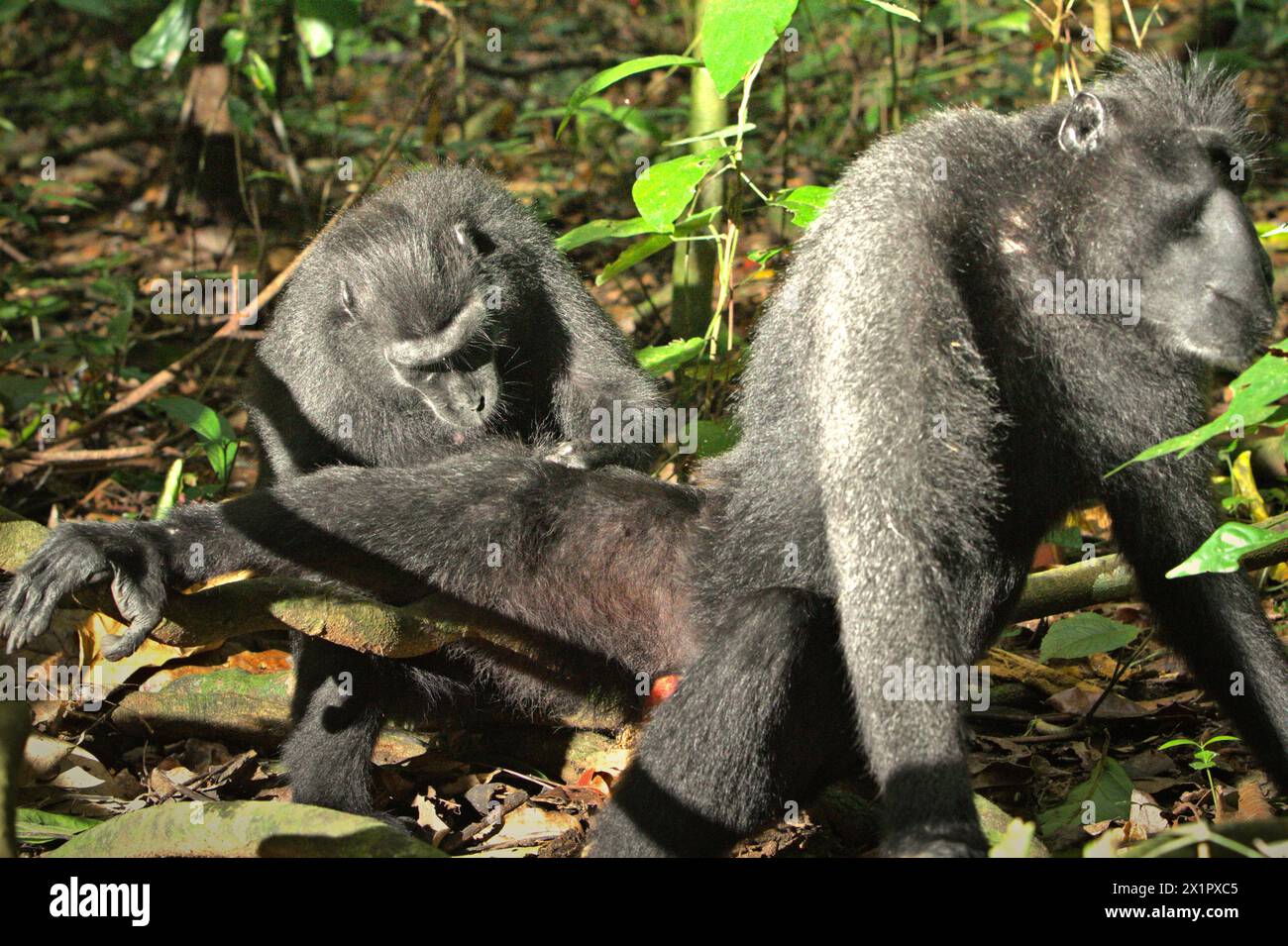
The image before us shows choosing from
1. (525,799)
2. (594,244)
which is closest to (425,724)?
(525,799)

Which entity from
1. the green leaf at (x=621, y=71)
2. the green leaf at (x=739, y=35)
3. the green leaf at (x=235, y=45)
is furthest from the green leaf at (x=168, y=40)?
the green leaf at (x=739, y=35)

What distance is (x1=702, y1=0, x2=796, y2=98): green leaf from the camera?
482 cm

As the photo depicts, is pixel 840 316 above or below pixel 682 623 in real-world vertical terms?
above

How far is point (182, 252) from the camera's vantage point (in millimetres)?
10398

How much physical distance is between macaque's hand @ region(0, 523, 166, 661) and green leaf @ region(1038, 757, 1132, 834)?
3.40m

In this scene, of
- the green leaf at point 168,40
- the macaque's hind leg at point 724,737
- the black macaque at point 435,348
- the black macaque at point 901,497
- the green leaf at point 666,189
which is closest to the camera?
the black macaque at point 901,497

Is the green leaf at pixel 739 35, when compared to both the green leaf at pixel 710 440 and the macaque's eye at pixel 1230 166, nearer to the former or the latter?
the macaque's eye at pixel 1230 166

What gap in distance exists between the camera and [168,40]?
8.35 metres

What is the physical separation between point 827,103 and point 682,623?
8731 mm

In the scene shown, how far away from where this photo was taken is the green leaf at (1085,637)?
5.36m

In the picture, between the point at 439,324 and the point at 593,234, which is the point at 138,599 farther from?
the point at 593,234

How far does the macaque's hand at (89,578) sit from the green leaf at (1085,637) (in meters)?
3.51

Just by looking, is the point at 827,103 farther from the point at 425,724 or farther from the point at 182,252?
the point at 425,724

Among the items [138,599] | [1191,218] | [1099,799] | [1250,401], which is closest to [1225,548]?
[1250,401]
